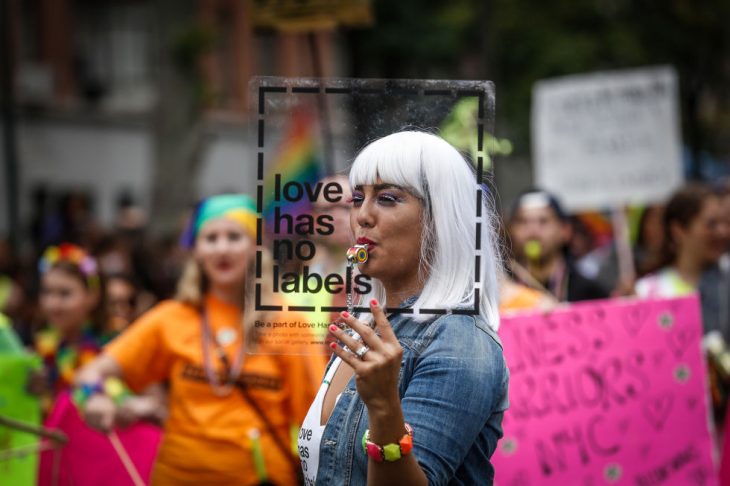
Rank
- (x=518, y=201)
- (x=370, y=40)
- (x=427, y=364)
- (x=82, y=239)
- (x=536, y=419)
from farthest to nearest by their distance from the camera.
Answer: (x=370, y=40) → (x=82, y=239) → (x=518, y=201) → (x=536, y=419) → (x=427, y=364)

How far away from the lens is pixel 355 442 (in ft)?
8.04

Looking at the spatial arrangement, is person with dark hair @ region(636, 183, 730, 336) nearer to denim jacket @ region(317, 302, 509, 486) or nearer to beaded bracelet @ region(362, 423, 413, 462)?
denim jacket @ region(317, 302, 509, 486)

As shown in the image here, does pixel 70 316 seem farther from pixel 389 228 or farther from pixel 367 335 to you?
pixel 367 335

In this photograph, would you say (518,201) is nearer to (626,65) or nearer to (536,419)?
(536,419)

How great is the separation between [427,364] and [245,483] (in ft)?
6.38

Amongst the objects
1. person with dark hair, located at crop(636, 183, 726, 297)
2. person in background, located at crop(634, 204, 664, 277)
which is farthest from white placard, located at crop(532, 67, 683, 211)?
person with dark hair, located at crop(636, 183, 726, 297)

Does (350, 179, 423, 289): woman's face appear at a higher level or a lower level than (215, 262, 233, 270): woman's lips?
higher

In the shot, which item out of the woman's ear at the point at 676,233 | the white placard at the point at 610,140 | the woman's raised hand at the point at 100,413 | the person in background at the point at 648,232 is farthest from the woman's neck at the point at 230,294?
the white placard at the point at 610,140

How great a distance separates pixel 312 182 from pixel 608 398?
2303 millimetres

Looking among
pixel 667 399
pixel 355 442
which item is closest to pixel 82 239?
pixel 667 399

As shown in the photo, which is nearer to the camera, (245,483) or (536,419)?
(245,483)

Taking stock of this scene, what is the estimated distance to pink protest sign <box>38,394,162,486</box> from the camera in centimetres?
454

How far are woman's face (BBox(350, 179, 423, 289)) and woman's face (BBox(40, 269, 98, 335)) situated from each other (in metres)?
3.67

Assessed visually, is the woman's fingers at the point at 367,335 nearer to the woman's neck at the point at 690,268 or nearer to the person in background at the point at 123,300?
the woman's neck at the point at 690,268
